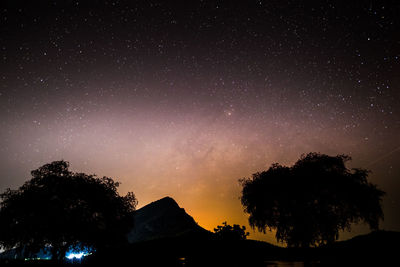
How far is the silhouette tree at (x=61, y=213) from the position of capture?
2878 cm

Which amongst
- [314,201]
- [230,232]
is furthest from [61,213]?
[314,201]

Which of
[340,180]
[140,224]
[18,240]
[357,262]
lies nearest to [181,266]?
[357,262]

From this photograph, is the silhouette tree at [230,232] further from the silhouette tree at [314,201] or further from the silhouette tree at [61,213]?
the silhouette tree at [61,213]

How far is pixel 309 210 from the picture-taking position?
2842 cm

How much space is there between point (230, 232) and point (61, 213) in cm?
2568

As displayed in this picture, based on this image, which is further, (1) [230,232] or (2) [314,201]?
(2) [314,201]

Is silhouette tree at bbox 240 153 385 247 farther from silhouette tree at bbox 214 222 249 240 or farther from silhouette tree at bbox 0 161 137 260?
silhouette tree at bbox 0 161 137 260

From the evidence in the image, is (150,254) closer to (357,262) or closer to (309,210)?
(357,262)

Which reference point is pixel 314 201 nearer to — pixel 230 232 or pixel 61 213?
pixel 230 232

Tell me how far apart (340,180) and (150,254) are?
79.2 ft

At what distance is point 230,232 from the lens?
53.3 ft

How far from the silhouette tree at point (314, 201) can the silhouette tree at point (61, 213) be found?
2244 cm

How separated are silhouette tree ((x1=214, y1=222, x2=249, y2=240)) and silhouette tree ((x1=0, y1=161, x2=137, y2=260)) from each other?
79.3ft

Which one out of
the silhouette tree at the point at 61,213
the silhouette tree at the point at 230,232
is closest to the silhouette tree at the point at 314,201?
the silhouette tree at the point at 230,232
